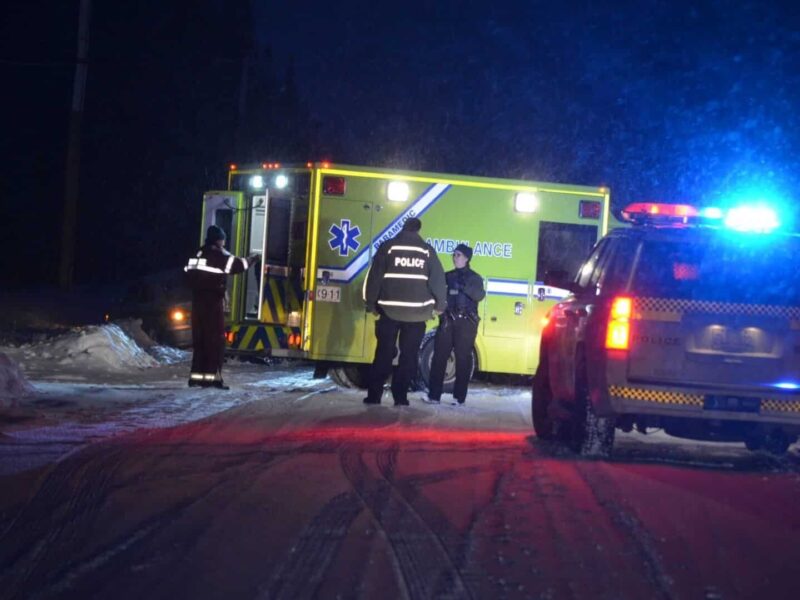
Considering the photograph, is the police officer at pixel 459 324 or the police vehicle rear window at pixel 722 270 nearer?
the police vehicle rear window at pixel 722 270

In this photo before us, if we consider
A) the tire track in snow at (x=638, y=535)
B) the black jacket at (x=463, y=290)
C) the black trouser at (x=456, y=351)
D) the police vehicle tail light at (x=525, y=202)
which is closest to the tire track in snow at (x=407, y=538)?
the tire track in snow at (x=638, y=535)

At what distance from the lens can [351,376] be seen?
51.2 ft

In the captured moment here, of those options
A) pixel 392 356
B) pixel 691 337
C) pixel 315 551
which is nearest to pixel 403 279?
pixel 392 356

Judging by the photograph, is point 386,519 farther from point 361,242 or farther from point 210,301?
point 361,242

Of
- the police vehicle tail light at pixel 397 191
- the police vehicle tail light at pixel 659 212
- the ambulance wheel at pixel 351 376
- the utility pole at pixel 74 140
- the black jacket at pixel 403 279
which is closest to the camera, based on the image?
the police vehicle tail light at pixel 659 212

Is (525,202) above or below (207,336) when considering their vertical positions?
above

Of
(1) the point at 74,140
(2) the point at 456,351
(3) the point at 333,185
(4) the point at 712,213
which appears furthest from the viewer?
(1) the point at 74,140

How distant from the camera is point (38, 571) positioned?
5.42m

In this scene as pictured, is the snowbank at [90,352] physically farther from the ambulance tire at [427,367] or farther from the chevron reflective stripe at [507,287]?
the chevron reflective stripe at [507,287]

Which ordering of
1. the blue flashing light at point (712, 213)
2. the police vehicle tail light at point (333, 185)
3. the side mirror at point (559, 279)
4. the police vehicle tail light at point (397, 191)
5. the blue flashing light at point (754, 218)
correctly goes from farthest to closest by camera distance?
1. the police vehicle tail light at point (397, 191)
2. the police vehicle tail light at point (333, 185)
3. the side mirror at point (559, 279)
4. the blue flashing light at point (712, 213)
5. the blue flashing light at point (754, 218)

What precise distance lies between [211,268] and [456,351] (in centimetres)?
276

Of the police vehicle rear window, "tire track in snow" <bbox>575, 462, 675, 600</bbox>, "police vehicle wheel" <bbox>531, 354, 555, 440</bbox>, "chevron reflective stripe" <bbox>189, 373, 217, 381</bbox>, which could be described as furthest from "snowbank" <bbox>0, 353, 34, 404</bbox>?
the police vehicle rear window

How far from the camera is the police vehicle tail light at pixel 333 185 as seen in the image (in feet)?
47.9

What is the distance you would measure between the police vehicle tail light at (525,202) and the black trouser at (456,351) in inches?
83.6
